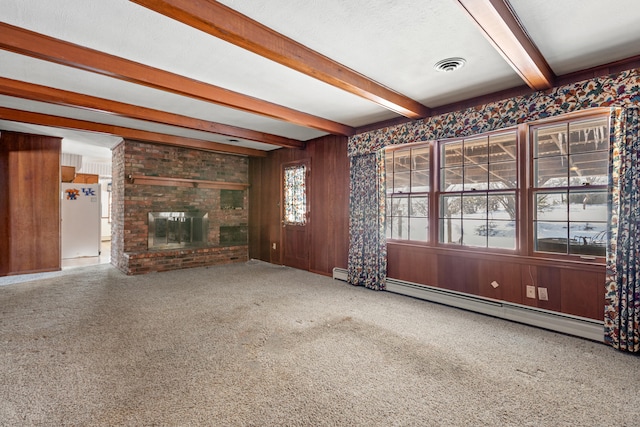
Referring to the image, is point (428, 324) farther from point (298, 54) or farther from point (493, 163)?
point (298, 54)

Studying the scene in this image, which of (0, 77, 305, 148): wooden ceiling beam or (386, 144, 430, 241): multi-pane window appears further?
(386, 144, 430, 241): multi-pane window

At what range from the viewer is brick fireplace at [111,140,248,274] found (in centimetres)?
556

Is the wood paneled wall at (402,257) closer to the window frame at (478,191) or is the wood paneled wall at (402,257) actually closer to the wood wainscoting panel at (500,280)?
the wood wainscoting panel at (500,280)

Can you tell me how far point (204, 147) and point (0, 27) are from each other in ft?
12.2

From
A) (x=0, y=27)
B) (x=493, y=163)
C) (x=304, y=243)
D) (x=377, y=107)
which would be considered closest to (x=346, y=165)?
(x=377, y=107)

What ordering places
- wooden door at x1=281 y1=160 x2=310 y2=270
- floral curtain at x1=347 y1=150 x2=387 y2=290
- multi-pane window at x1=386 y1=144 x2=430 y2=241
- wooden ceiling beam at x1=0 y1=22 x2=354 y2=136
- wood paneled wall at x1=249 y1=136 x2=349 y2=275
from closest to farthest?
wooden ceiling beam at x1=0 y1=22 x2=354 y2=136
multi-pane window at x1=386 y1=144 x2=430 y2=241
floral curtain at x1=347 y1=150 x2=387 y2=290
wood paneled wall at x1=249 y1=136 x2=349 y2=275
wooden door at x1=281 y1=160 x2=310 y2=270

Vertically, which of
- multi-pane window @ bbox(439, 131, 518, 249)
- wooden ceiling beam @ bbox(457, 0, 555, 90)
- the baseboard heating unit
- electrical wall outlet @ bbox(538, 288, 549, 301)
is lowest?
the baseboard heating unit

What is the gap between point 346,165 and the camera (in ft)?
16.6

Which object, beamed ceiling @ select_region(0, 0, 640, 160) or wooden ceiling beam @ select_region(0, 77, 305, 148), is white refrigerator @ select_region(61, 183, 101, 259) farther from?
wooden ceiling beam @ select_region(0, 77, 305, 148)

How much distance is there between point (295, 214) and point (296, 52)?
387 centimetres

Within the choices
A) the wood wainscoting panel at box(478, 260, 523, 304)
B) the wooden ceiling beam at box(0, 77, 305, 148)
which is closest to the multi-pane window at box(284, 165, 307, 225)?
the wooden ceiling beam at box(0, 77, 305, 148)

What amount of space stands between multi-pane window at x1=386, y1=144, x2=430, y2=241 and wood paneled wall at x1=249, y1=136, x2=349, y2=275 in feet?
2.40

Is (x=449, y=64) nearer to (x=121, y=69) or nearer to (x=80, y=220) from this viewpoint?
(x=121, y=69)

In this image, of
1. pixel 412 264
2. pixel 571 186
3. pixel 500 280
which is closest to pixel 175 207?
pixel 412 264
